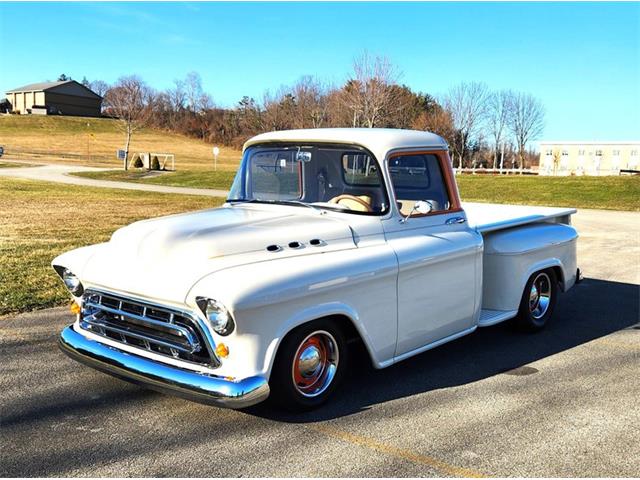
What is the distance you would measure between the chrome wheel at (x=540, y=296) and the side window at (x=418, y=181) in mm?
1535

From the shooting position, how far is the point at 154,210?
16.8 metres

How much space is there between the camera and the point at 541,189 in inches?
1061

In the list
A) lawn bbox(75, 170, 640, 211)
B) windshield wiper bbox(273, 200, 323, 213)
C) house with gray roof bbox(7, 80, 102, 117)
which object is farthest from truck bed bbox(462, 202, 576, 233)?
house with gray roof bbox(7, 80, 102, 117)

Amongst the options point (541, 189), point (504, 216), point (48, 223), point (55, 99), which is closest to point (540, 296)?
point (504, 216)

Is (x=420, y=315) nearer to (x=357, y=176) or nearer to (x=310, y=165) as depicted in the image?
(x=357, y=176)

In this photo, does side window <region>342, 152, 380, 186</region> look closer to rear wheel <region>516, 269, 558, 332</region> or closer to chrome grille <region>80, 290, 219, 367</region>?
chrome grille <region>80, 290, 219, 367</region>

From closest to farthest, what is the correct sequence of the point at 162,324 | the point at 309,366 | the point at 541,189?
the point at 162,324 < the point at 309,366 < the point at 541,189

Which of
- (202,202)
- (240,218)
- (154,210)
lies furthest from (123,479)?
(202,202)

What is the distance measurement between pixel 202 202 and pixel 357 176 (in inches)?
639

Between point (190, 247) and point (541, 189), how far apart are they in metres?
25.4

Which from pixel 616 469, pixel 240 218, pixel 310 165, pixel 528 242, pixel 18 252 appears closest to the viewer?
pixel 616 469

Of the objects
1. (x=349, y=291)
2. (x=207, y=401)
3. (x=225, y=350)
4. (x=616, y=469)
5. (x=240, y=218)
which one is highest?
(x=240, y=218)

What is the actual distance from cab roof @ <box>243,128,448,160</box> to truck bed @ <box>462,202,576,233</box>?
902 mm

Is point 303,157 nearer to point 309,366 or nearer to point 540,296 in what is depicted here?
point 309,366
